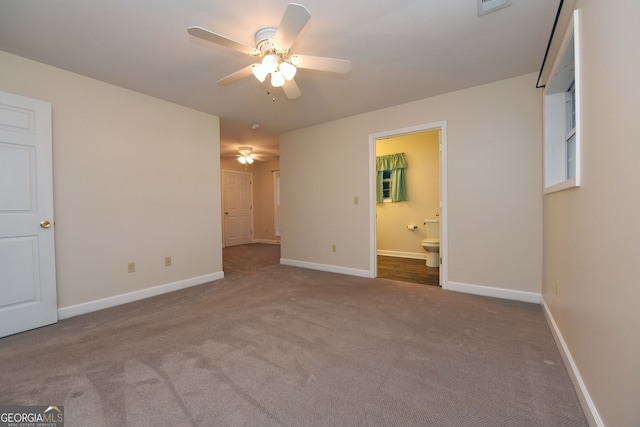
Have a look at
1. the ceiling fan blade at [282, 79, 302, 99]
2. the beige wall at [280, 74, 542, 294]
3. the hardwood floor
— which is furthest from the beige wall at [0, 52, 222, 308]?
the hardwood floor

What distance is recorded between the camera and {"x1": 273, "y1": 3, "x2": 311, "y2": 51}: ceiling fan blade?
144 cm

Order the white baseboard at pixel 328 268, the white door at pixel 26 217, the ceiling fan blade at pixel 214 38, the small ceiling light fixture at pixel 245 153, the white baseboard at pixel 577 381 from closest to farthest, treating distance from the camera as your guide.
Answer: the white baseboard at pixel 577 381, the ceiling fan blade at pixel 214 38, the white door at pixel 26 217, the white baseboard at pixel 328 268, the small ceiling light fixture at pixel 245 153

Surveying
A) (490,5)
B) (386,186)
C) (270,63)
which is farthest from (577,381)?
(386,186)

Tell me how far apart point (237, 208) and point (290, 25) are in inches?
261

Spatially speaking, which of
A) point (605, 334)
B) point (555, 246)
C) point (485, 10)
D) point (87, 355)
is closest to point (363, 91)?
point (485, 10)

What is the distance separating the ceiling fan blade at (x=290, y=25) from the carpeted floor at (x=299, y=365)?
6.98 feet

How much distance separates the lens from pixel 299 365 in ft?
5.83

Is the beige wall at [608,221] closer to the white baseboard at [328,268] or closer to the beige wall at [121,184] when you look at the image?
the white baseboard at [328,268]

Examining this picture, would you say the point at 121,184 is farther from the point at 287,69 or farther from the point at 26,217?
the point at 287,69

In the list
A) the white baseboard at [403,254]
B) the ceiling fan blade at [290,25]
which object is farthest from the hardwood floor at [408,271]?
the ceiling fan blade at [290,25]

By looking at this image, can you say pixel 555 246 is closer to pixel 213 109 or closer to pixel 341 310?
pixel 341 310

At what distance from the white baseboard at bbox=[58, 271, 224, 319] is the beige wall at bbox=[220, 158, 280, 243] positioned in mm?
4028

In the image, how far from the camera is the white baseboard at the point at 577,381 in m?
1.24

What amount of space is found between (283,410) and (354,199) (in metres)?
3.07
